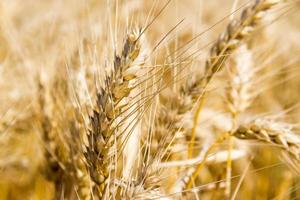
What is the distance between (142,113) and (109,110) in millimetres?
70

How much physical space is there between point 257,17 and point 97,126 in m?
0.46

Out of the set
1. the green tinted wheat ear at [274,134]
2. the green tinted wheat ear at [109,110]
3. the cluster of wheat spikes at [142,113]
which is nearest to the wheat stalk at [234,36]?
the cluster of wheat spikes at [142,113]

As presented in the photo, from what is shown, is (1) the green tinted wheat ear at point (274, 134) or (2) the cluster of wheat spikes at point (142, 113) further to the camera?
(1) the green tinted wheat ear at point (274, 134)

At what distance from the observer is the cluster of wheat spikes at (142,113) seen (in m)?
0.87

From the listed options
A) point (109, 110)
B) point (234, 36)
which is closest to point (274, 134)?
point (234, 36)

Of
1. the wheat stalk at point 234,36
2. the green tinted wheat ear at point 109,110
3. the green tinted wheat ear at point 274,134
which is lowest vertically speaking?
the green tinted wheat ear at point 274,134

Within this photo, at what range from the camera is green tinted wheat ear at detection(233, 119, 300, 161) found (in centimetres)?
101

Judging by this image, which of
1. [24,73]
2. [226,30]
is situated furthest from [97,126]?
[24,73]

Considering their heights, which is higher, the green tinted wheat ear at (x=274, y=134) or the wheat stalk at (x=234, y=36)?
A: the wheat stalk at (x=234, y=36)

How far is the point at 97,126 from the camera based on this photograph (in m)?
0.86

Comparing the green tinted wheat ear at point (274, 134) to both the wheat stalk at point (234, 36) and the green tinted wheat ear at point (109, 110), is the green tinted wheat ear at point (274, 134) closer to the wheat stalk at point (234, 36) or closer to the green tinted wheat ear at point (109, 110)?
the wheat stalk at point (234, 36)

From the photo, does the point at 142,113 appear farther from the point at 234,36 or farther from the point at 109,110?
the point at 234,36

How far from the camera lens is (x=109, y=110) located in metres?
0.84

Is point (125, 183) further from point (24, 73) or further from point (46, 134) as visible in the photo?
point (24, 73)
